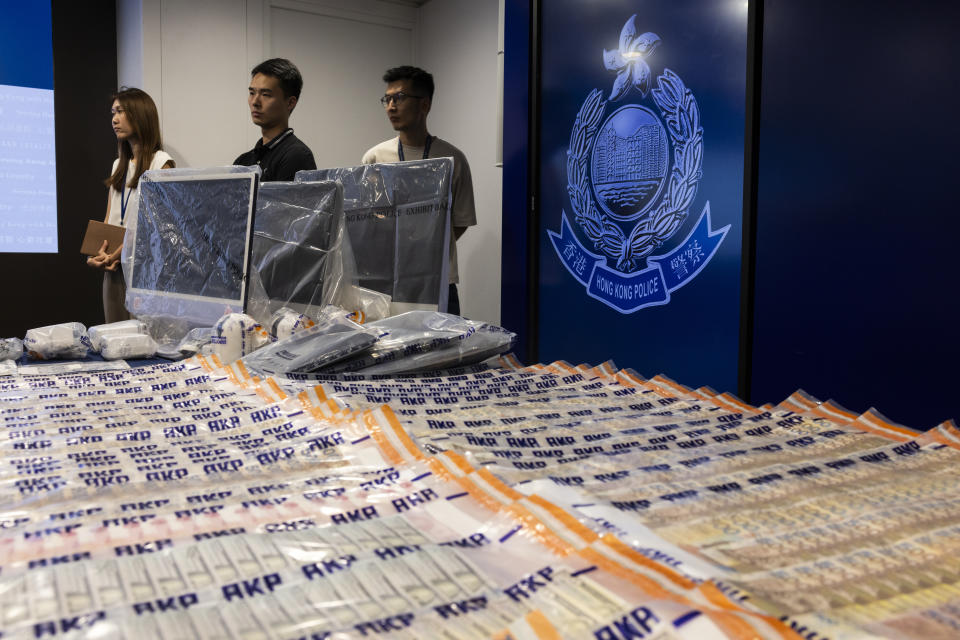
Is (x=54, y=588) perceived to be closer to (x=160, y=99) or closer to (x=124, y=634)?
(x=124, y=634)

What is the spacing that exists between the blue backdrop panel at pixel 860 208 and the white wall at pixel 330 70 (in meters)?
2.16

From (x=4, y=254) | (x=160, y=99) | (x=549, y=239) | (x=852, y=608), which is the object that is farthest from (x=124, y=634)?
(x=4, y=254)

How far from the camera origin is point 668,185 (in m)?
2.58

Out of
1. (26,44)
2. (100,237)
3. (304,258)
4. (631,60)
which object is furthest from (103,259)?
(26,44)

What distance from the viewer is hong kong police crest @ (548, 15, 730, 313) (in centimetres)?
250

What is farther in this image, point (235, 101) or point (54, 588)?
point (235, 101)

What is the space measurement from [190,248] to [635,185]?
1.60m

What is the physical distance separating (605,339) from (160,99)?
2856 millimetres

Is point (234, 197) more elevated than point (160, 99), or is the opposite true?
point (160, 99)

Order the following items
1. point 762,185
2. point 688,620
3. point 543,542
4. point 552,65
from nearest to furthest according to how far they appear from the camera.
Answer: point 688,620
point 543,542
point 762,185
point 552,65

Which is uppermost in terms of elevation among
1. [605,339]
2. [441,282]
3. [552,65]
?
[552,65]

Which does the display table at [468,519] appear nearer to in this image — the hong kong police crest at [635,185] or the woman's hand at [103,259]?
the woman's hand at [103,259]

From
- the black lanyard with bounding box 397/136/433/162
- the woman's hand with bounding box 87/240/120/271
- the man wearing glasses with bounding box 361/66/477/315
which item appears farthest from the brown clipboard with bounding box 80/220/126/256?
the black lanyard with bounding box 397/136/433/162

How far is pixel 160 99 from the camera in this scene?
161 inches
